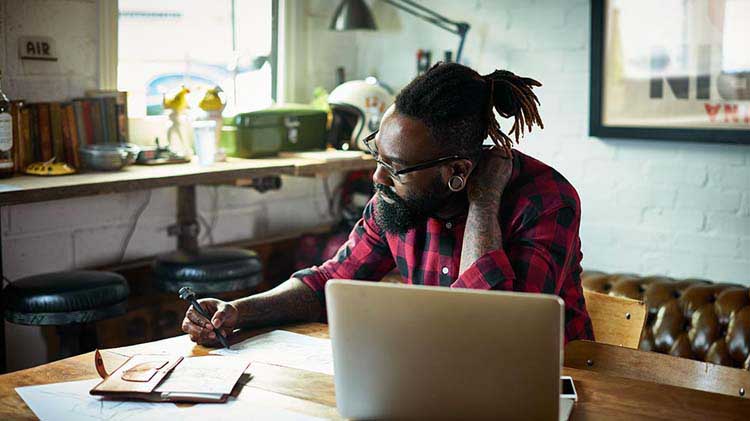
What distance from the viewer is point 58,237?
10.1 ft

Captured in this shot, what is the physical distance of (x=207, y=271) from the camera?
2928 mm

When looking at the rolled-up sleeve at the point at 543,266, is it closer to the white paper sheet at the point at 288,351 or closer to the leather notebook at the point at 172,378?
the white paper sheet at the point at 288,351

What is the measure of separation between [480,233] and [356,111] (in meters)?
1.83

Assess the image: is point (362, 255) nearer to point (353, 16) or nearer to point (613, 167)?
point (613, 167)

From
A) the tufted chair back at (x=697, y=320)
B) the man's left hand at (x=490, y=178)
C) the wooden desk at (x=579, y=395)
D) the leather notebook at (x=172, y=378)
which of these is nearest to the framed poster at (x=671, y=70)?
the tufted chair back at (x=697, y=320)

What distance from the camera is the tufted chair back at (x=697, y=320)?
8.36 ft

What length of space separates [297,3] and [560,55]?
45.6 inches

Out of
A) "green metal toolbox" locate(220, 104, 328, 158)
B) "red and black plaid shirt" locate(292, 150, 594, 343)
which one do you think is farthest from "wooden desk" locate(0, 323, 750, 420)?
"green metal toolbox" locate(220, 104, 328, 158)

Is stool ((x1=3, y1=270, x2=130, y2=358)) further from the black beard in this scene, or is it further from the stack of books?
the black beard

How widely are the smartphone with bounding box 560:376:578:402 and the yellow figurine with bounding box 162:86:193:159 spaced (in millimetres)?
2029

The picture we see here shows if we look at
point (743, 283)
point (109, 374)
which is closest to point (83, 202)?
point (109, 374)

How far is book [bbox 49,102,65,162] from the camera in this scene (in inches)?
115

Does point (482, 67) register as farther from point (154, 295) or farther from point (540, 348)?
point (540, 348)

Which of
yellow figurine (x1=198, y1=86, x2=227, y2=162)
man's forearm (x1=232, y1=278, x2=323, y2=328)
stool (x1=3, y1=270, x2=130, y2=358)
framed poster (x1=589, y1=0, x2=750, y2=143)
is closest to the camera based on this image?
man's forearm (x1=232, y1=278, x2=323, y2=328)
